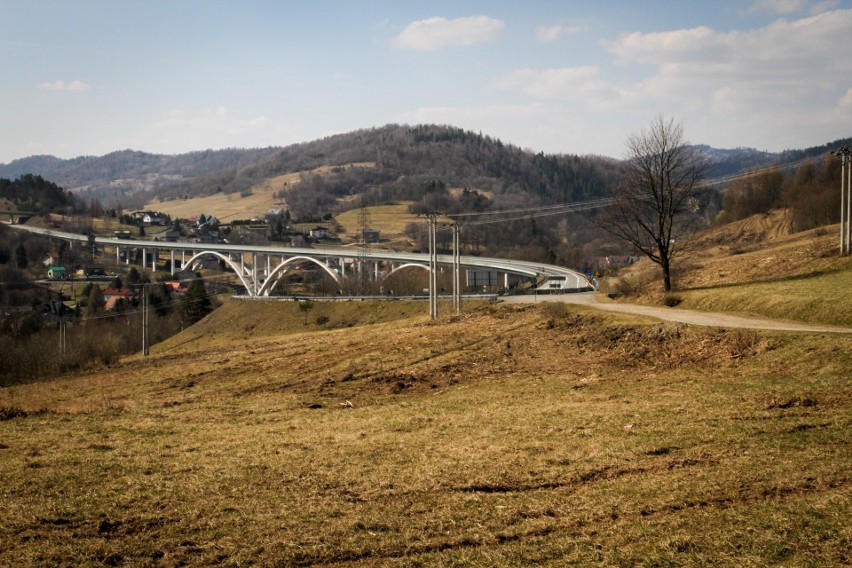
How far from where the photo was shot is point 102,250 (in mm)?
134125

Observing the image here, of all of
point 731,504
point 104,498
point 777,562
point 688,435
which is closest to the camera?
point 777,562

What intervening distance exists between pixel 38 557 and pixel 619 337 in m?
17.9

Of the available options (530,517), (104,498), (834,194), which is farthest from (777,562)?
(834,194)

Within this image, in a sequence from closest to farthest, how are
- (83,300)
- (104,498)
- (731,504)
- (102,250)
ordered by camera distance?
(731,504), (104,498), (83,300), (102,250)

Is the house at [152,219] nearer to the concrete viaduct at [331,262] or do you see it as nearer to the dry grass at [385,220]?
the concrete viaduct at [331,262]

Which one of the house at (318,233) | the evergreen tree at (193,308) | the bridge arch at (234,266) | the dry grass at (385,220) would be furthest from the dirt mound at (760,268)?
the house at (318,233)

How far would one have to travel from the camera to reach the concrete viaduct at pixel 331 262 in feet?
239

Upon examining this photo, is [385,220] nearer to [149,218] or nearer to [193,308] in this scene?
[149,218]

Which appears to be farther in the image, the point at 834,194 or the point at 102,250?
the point at 102,250

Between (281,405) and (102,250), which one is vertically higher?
(102,250)

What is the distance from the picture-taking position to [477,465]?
1083 centimetres

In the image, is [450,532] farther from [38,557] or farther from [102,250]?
[102,250]

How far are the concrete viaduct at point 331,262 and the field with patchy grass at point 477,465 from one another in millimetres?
37082

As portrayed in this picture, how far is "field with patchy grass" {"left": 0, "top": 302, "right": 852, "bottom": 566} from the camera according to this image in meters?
7.57
